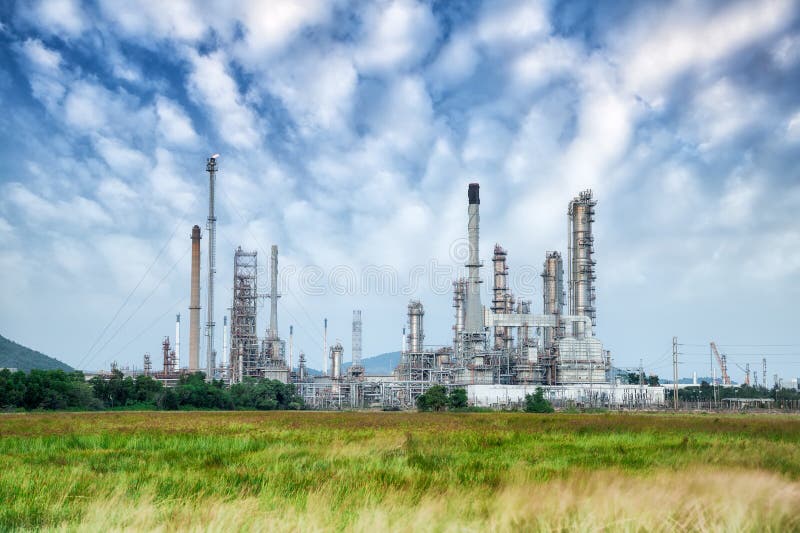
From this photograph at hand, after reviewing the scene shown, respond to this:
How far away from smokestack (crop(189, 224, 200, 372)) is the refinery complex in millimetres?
114

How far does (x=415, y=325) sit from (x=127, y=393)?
143ft

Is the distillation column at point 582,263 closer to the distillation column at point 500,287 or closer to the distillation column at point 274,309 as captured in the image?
the distillation column at point 500,287

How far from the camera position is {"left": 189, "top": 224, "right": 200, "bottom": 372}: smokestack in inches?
3408

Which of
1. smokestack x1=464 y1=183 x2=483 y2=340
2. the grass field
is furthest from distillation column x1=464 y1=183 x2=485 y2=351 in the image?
the grass field

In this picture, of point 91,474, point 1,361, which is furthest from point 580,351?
point 1,361

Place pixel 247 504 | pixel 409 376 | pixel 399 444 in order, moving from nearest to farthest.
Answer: pixel 247 504, pixel 399 444, pixel 409 376

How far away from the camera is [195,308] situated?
284ft

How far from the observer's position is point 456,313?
107m

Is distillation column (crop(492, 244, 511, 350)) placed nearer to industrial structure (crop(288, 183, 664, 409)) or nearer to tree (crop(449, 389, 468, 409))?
industrial structure (crop(288, 183, 664, 409))

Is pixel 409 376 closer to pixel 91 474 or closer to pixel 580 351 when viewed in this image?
pixel 580 351

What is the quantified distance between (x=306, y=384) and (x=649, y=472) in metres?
84.7

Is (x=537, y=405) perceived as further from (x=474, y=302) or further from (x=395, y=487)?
(x=395, y=487)

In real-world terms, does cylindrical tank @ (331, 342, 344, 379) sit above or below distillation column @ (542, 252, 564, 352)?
below

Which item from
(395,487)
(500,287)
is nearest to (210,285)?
(500,287)
